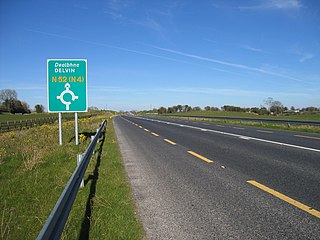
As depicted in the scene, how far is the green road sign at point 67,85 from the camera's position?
1213 cm

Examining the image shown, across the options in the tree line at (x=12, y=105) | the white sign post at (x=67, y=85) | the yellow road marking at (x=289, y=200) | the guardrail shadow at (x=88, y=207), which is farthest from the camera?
the tree line at (x=12, y=105)

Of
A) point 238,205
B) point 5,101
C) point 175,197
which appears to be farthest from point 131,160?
point 5,101

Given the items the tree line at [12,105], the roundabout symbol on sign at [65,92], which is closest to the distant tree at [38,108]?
the tree line at [12,105]

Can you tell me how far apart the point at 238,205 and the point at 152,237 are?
178 cm

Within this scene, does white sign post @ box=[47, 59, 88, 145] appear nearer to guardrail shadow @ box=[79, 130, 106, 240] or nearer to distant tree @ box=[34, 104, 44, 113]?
guardrail shadow @ box=[79, 130, 106, 240]

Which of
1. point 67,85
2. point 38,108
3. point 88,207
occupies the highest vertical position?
point 38,108

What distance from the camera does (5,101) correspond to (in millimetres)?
112438

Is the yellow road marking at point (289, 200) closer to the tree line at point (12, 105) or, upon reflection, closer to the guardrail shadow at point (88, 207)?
the guardrail shadow at point (88, 207)

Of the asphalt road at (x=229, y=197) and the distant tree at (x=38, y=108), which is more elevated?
the distant tree at (x=38, y=108)

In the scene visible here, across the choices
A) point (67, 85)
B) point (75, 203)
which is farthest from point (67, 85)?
point (75, 203)

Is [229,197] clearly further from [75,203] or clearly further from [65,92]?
[65,92]

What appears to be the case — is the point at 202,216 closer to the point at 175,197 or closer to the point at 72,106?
the point at 175,197

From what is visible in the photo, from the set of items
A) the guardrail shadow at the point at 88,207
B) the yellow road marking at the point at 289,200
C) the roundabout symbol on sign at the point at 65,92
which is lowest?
the guardrail shadow at the point at 88,207

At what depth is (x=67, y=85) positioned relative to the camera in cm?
1234
